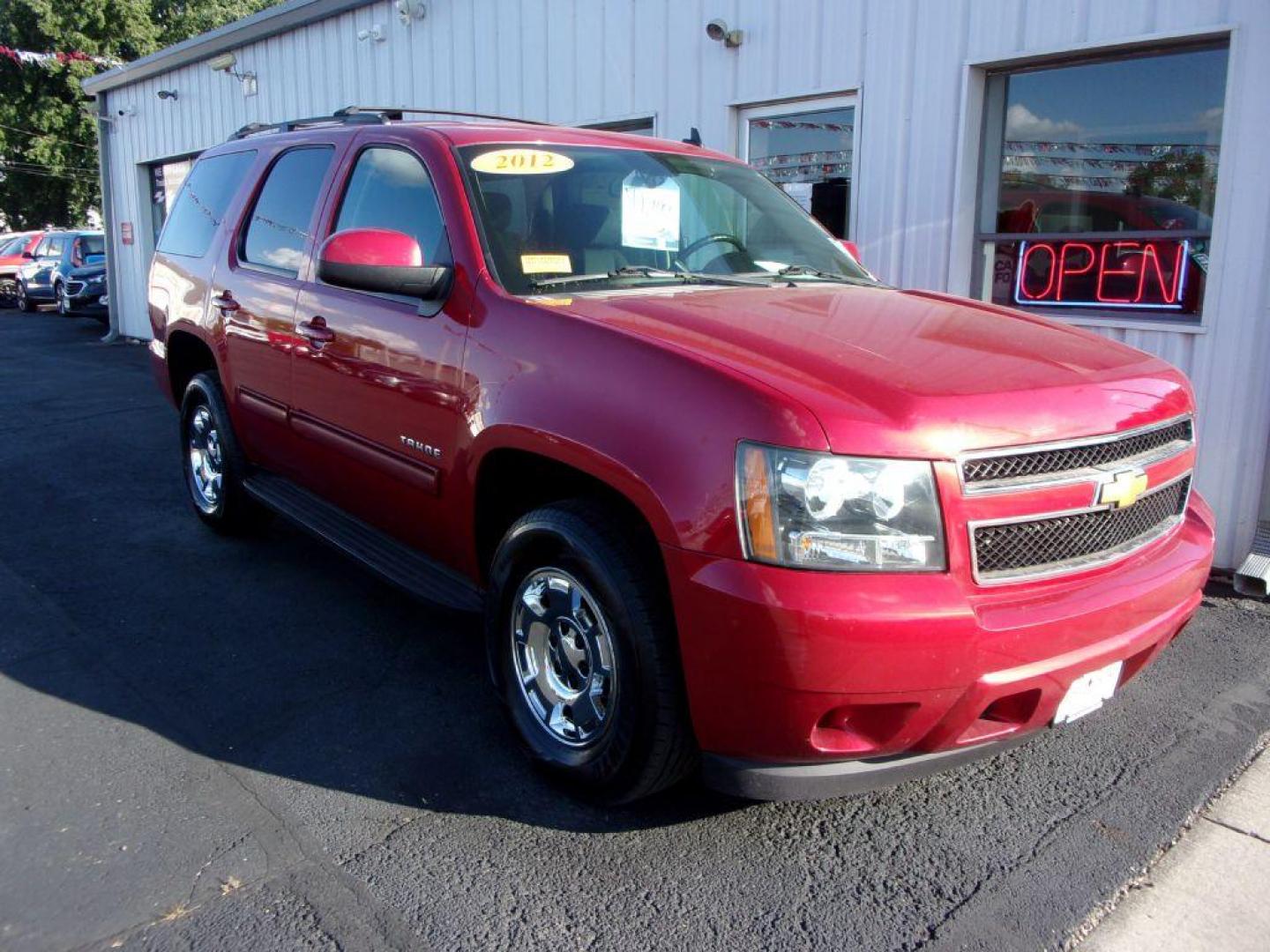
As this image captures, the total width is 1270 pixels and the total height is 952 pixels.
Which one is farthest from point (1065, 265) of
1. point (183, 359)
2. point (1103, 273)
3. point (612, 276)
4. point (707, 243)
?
point (183, 359)

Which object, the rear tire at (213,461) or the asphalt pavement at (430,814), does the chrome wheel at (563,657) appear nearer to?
the asphalt pavement at (430,814)

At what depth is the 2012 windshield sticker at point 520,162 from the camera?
3.77 meters

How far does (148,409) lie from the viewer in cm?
995

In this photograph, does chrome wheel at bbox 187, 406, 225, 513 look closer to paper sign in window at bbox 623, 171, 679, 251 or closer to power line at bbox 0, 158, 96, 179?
paper sign in window at bbox 623, 171, 679, 251

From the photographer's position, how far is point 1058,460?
2688 millimetres

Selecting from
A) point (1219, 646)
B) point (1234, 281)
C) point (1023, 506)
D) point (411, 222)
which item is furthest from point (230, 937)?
point (1234, 281)

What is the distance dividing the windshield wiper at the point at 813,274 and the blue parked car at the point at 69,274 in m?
19.2

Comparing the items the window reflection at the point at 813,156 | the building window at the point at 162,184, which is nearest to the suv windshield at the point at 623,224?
the window reflection at the point at 813,156

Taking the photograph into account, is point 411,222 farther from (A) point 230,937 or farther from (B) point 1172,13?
(B) point 1172,13

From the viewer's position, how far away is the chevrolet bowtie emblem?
2.75m

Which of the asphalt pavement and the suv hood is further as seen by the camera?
the asphalt pavement

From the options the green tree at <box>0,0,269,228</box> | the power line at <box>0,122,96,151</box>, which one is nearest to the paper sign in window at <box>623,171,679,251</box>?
the green tree at <box>0,0,269,228</box>

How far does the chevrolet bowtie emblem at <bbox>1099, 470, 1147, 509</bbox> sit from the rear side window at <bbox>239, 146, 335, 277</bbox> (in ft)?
10.7

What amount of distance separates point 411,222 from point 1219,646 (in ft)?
12.1
